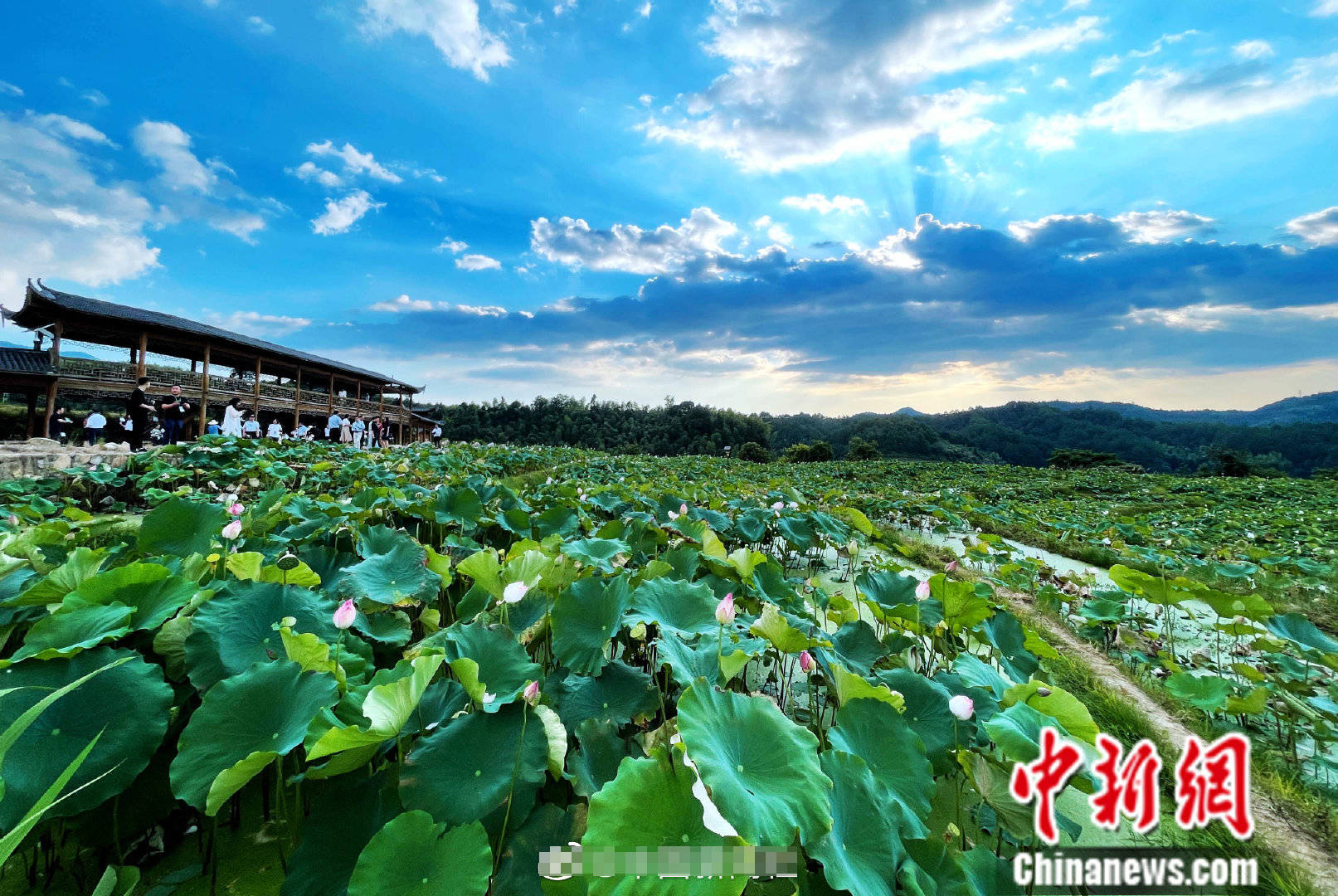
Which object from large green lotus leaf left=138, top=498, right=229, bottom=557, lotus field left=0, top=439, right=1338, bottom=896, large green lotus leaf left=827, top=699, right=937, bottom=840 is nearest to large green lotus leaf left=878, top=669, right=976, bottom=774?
lotus field left=0, top=439, right=1338, bottom=896

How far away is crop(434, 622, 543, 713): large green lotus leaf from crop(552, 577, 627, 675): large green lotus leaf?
0.10 meters

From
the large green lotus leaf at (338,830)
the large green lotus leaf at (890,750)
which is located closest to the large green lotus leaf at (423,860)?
the large green lotus leaf at (338,830)

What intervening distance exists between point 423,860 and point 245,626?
1.98 feet

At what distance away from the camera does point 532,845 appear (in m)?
0.67

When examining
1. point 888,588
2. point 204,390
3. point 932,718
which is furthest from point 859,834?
point 204,390

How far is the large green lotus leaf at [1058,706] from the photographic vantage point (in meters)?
0.88

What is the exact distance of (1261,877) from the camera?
0.93 meters

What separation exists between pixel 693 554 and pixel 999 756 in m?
0.86

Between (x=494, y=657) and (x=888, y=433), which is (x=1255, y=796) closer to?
(x=494, y=657)

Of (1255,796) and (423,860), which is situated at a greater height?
(423,860)

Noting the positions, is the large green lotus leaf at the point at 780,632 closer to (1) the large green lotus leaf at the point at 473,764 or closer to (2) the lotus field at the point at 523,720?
(2) the lotus field at the point at 523,720

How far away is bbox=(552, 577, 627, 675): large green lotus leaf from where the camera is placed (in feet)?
3.26

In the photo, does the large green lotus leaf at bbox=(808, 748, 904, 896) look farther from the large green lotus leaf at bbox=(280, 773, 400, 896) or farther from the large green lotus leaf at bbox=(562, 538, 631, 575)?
the large green lotus leaf at bbox=(562, 538, 631, 575)

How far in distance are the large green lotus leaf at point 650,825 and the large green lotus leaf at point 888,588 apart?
1.08 metres
